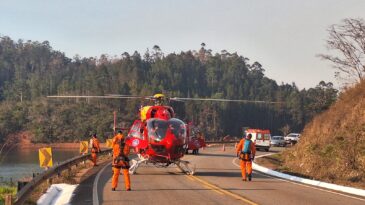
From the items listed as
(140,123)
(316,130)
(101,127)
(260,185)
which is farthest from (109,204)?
(101,127)

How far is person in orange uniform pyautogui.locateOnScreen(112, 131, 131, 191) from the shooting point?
637 inches

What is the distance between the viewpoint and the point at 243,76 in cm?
19975

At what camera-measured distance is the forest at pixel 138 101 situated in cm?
11906

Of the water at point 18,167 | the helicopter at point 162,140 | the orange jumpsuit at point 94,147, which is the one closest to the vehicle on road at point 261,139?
the water at point 18,167

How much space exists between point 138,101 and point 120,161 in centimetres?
11261

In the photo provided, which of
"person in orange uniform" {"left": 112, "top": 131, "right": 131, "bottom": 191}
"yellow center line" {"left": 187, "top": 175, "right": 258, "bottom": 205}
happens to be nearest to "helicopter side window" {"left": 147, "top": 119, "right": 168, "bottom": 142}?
"yellow center line" {"left": 187, "top": 175, "right": 258, "bottom": 205}

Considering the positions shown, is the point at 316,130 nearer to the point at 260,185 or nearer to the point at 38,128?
the point at 260,185

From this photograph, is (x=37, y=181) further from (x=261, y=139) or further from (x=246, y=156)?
(x=261, y=139)

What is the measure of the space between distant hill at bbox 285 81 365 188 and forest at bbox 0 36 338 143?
178 feet

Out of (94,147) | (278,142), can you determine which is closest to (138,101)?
(278,142)

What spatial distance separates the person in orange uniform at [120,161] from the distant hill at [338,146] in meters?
8.31

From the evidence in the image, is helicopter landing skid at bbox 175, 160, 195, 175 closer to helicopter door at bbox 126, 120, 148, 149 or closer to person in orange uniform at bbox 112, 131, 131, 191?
helicopter door at bbox 126, 120, 148, 149

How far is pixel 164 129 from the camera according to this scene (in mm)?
21672

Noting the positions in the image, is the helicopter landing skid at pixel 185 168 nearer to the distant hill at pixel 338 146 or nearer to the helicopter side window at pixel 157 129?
the helicopter side window at pixel 157 129
